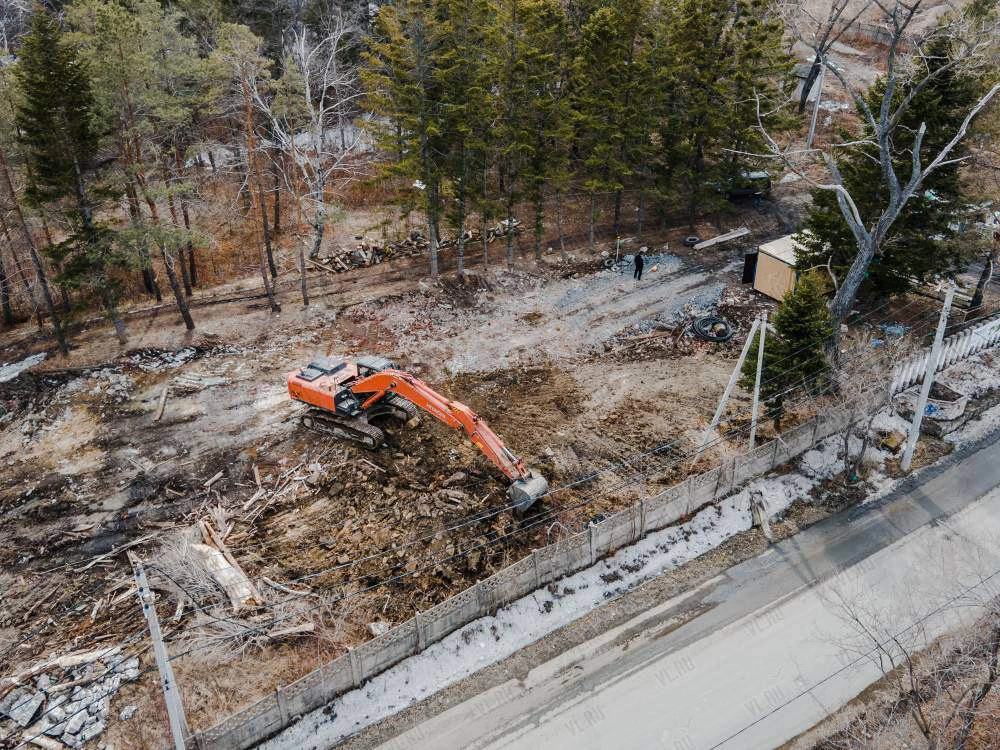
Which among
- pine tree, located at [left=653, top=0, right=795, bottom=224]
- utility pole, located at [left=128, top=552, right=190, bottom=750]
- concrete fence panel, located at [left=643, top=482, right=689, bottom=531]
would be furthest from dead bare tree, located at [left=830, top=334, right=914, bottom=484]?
utility pole, located at [left=128, top=552, right=190, bottom=750]

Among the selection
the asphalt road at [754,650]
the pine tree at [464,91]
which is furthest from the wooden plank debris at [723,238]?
the asphalt road at [754,650]

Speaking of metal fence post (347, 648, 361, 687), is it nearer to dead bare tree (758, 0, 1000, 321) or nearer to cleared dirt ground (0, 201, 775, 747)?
cleared dirt ground (0, 201, 775, 747)

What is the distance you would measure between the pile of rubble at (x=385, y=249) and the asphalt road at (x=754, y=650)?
19134mm

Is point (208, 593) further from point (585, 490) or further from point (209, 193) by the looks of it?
point (209, 193)

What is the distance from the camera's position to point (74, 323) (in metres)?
27.7

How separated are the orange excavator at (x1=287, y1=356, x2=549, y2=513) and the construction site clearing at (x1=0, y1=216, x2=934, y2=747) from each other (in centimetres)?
70

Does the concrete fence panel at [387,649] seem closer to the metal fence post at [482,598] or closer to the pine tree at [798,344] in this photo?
the metal fence post at [482,598]

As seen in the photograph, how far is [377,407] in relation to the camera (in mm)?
21656

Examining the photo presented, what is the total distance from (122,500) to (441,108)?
1794 cm

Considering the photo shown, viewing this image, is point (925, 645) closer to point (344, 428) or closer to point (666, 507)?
point (666, 507)

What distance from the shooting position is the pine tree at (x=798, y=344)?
20984 mm

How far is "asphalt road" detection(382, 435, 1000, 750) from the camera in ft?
47.7

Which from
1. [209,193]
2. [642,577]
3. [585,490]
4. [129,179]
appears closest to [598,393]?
[585,490]

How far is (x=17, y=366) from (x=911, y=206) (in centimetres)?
3207
